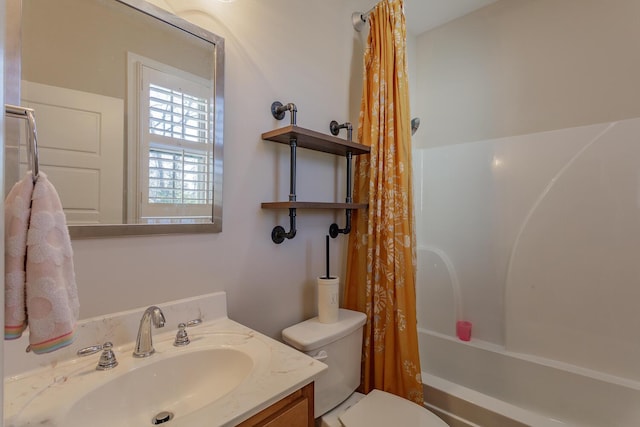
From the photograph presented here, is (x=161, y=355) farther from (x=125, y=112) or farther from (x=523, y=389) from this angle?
(x=523, y=389)

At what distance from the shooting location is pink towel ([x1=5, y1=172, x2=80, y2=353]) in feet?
1.62

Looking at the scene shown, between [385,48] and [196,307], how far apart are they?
1.49m

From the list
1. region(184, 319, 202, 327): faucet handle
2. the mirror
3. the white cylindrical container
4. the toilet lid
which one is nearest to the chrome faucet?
region(184, 319, 202, 327): faucet handle

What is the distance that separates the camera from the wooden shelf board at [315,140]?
1.17 metres

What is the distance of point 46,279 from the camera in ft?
1.64

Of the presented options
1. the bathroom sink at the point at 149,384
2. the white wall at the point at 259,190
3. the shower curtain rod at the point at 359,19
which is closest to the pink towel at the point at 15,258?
the bathroom sink at the point at 149,384

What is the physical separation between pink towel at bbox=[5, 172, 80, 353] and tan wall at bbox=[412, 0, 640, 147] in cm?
213

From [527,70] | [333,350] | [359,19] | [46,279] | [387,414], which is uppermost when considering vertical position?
[359,19]

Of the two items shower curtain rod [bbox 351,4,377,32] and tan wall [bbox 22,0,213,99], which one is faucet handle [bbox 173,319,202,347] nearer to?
tan wall [bbox 22,0,213,99]

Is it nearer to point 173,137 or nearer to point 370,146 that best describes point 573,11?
point 370,146

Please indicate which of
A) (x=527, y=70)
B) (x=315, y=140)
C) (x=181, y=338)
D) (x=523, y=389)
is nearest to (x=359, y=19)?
(x=315, y=140)

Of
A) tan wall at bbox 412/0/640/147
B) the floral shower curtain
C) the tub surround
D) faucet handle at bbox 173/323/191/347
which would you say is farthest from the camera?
tan wall at bbox 412/0/640/147

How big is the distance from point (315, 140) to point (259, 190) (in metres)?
0.33

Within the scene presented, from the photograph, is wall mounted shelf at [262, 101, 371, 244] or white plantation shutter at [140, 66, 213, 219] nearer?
white plantation shutter at [140, 66, 213, 219]
